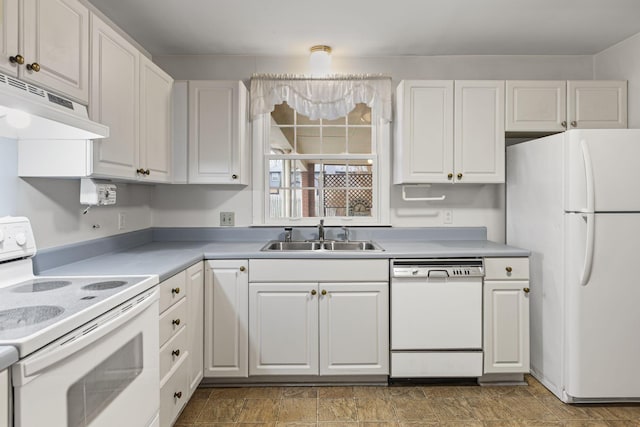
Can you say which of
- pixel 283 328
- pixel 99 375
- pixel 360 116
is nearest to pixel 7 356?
pixel 99 375

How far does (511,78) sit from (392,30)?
45.4 inches

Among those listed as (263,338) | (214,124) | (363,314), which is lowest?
(263,338)

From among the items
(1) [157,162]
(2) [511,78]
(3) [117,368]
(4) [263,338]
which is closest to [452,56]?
A: (2) [511,78]

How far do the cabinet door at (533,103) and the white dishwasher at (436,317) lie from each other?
3.56 feet

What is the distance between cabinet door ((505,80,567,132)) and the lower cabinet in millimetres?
2403

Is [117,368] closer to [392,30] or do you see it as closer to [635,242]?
[392,30]

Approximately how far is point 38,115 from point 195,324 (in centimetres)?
139

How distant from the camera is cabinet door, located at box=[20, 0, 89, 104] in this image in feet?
4.34

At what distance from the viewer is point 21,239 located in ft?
5.16

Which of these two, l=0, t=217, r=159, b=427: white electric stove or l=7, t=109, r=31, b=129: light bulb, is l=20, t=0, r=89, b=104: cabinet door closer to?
l=7, t=109, r=31, b=129: light bulb

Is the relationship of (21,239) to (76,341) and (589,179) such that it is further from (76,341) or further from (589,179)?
(589,179)

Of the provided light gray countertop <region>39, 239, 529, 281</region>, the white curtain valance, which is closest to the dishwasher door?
light gray countertop <region>39, 239, 529, 281</region>

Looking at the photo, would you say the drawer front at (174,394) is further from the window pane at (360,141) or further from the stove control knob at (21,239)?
the window pane at (360,141)

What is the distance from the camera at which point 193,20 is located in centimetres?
240
